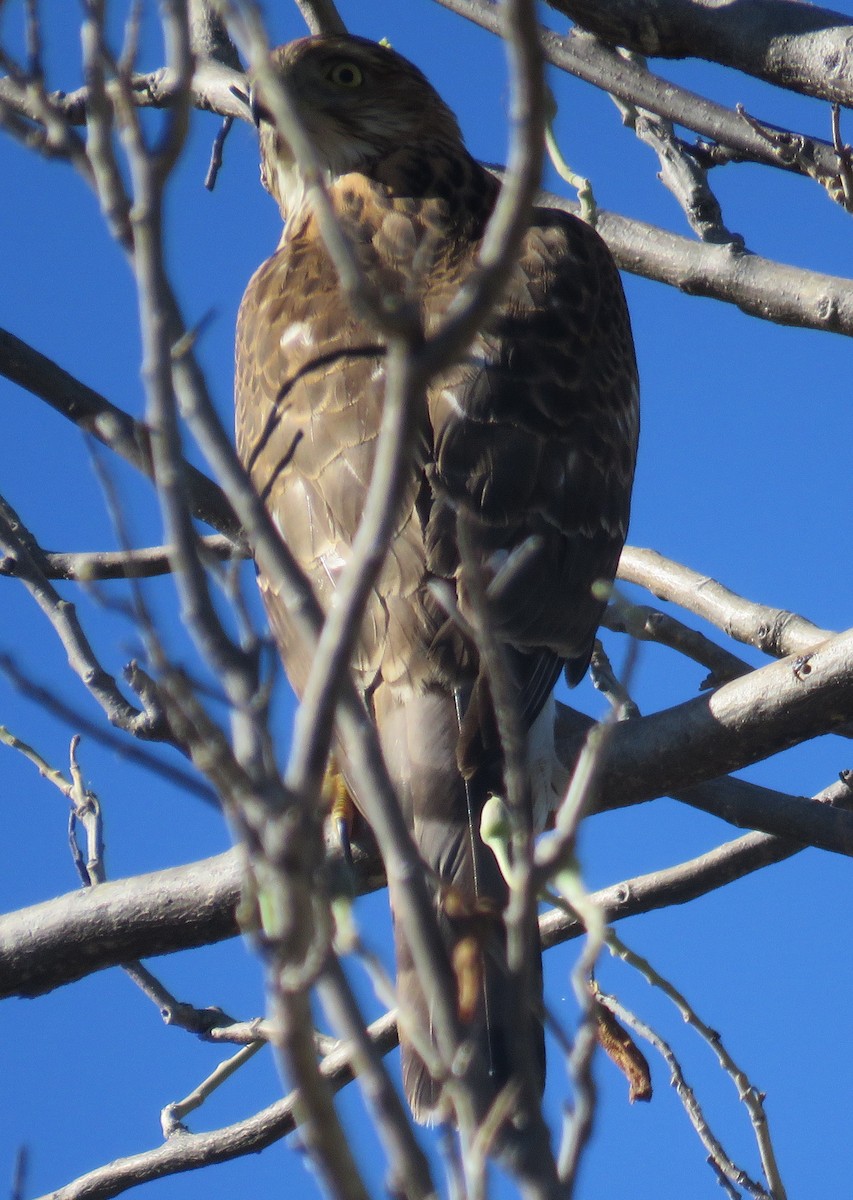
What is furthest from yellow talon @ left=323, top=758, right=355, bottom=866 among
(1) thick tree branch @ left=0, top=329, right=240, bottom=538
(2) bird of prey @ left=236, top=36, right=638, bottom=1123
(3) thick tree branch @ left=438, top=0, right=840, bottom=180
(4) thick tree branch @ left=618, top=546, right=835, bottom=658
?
(3) thick tree branch @ left=438, top=0, right=840, bottom=180

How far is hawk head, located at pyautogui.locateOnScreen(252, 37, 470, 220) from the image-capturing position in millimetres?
4367

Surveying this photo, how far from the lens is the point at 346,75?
4484 mm

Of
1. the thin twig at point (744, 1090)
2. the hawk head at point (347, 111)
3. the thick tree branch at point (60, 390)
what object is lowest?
the thin twig at point (744, 1090)

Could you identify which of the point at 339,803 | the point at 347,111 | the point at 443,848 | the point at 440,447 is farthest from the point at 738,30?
the point at 347,111

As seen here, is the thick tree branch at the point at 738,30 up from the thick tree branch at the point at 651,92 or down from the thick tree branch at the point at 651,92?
down

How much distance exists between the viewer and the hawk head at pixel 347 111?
437 centimetres

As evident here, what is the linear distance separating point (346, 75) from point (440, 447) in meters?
1.75

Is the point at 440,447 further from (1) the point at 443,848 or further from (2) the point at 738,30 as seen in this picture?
(2) the point at 738,30

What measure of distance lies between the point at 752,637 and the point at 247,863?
Result: 277 centimetres

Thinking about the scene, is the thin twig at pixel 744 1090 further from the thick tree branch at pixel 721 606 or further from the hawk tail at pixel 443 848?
the thick tree branch at pixel 721 606

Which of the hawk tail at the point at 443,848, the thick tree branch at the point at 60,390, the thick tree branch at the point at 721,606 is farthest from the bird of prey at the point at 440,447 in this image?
the thick tree branch at the point at 721,606

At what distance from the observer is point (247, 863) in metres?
1.14

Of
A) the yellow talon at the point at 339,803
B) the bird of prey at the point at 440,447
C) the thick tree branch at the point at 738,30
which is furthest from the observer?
the yellow talon at the point at 339,803

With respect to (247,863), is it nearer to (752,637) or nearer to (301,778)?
(301,778)
